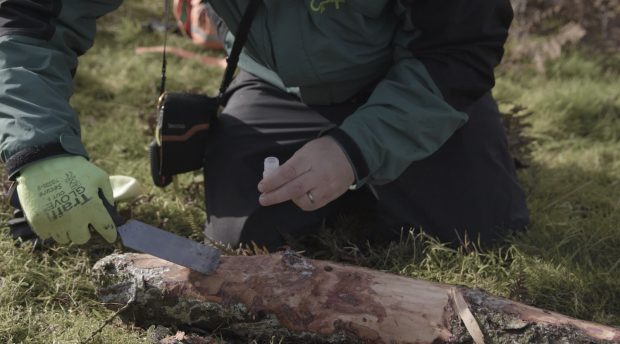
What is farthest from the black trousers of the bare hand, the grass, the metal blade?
the metal blade

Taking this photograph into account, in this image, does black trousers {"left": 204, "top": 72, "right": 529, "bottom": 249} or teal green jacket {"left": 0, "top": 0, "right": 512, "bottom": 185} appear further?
black trousers {"left": 204, "top": 72, "right": 529, "bottom": 249}

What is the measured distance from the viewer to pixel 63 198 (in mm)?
1896

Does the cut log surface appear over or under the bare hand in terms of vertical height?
under

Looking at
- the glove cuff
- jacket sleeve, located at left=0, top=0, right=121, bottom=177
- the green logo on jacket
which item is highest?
the green logo on jacket

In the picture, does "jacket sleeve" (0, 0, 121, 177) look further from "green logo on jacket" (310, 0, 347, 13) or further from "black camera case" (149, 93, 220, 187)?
"green logo on jacket" (310, 0, 347, 13)

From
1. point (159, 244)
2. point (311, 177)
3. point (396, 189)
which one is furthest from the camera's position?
point (396, 189)

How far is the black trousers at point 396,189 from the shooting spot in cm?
245

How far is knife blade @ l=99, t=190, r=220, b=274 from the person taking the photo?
6.12ft

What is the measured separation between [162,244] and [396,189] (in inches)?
35.8

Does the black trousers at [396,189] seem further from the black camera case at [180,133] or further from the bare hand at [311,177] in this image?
the bare hand at [311,177]

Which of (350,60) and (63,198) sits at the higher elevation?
(350,60)

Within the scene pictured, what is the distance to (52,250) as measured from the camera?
2.39 metres

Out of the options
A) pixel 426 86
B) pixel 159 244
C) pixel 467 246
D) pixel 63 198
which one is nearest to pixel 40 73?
pixel 63 198

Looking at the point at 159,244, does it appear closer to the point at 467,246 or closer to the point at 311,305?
the point at 311,305
